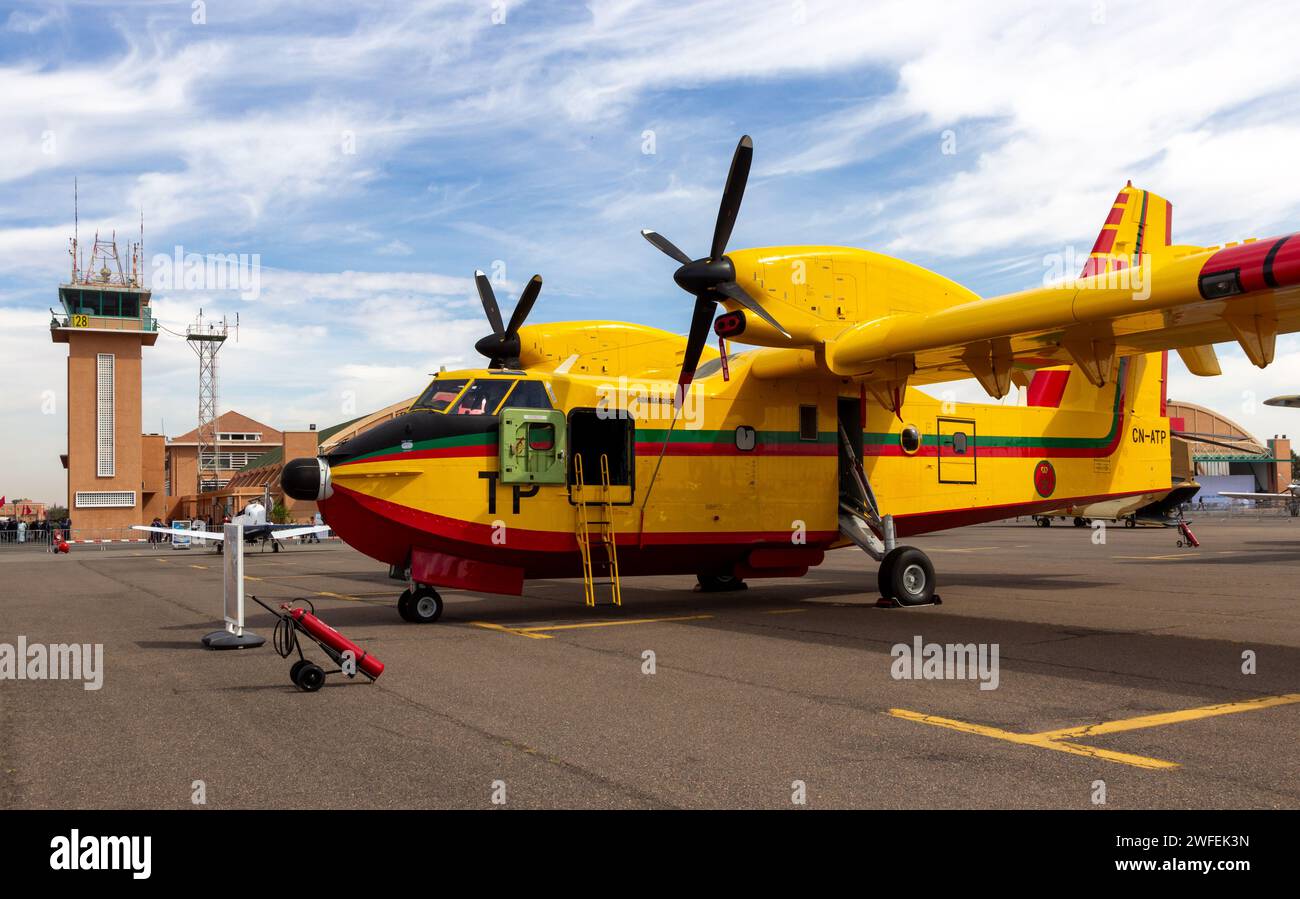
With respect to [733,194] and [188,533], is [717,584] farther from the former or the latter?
[188,533]

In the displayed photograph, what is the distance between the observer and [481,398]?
45.0ft

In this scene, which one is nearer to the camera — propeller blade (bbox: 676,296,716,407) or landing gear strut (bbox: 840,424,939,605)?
propeller blade (bbox: 676,296,716,407)

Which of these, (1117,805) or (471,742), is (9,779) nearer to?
(471,742)

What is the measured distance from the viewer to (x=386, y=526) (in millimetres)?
13031

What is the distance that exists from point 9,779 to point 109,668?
4.68 metres

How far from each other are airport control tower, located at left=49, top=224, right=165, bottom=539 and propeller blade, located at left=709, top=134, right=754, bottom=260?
74.8m

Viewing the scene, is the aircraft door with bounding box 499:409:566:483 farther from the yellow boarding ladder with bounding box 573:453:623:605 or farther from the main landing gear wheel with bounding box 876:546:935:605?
the main landing gear wheel with bounding box 876:546:935:605

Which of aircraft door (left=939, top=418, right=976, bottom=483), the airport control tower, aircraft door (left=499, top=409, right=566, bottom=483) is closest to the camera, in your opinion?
aircraft door (left=499, top=409, right=566, bottom=483)

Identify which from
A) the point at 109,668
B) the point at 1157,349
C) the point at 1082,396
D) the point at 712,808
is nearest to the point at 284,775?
the point at 712,808

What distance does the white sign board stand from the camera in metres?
11.2

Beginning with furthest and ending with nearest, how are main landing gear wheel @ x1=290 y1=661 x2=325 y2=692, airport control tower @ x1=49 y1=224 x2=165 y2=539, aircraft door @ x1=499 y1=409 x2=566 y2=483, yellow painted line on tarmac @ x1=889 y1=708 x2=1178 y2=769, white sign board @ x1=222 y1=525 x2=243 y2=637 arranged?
1. airport control tower @ x1=49 y1=224 x2=165 y2=539
2. aircraft door @ x1=499 y1=409 x2=566 y2=483
3. white sign board @ x1=222 y1=525 x2=243 y2=637
4. main landing gear wheel @ x1=290 y1=661 x2=325 y2=692
5. yellow painted line on tarmac @ x1=889 y1=708 x2=1178 y2=769

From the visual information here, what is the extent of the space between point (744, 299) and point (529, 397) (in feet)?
11.3

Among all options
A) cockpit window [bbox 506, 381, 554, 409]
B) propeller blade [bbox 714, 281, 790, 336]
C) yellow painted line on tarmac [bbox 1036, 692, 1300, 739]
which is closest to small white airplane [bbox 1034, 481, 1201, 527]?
propeller blade [bbox 714, 281, 790, 336]

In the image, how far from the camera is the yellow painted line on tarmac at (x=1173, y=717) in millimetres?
6883
